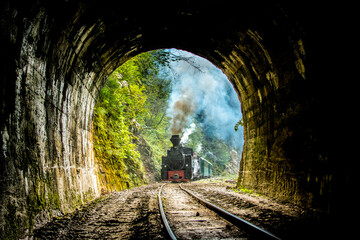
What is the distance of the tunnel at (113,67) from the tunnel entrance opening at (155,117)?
7.32 ft

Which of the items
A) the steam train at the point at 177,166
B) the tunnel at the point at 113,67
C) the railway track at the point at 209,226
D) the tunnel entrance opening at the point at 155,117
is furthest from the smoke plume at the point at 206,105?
the railway track at the point at 209,226

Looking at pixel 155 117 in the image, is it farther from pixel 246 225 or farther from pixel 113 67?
pixel 246 225

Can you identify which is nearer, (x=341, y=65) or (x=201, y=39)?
(x=341, y=65)

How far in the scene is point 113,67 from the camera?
9070mm

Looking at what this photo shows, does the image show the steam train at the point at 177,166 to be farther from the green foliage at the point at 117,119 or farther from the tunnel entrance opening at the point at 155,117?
the green foliage at the point at 117,119

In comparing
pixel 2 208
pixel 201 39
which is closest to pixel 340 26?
pixel 201 39

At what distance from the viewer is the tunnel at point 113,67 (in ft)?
12.0

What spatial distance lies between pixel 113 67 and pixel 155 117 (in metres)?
20.4

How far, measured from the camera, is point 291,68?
5.98 metres

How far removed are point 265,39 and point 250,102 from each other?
300cm

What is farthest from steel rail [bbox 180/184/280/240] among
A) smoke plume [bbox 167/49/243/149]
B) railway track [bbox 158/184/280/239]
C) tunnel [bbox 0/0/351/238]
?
smoke plume [bbox 167/49/243/149]

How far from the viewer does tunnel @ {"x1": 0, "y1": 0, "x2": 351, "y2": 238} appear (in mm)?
3656

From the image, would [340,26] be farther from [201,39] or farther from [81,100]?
[81,100]

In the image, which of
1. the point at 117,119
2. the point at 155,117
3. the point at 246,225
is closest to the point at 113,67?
the point at 117,119
